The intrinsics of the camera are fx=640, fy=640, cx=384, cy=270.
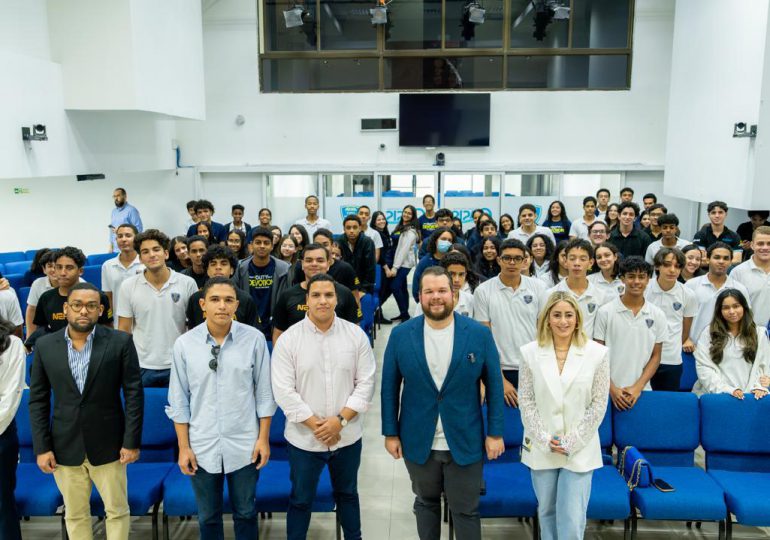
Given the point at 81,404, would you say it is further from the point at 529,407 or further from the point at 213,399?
the point at 529,407

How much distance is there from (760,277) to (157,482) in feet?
15.1

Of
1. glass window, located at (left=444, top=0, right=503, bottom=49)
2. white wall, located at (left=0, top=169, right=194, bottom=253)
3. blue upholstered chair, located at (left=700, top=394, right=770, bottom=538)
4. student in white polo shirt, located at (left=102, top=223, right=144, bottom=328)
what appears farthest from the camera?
glass window, located at (left=444, top=0, right=503, bottom=49)

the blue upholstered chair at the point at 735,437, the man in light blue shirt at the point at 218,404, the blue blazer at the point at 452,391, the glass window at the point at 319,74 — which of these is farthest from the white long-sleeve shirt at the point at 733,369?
the glass window at the point at 319,74

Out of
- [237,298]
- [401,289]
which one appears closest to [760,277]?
[237,298]

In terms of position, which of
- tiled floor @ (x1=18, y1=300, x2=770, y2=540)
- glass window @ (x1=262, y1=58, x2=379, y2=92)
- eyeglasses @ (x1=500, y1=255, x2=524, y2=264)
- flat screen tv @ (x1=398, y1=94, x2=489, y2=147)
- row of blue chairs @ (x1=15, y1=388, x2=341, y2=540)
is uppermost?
glass window @ (x1=262, y1=58, x2=379, y2=92)

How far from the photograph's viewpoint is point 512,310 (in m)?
4.25

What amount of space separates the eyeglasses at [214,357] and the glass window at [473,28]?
10.2 meters

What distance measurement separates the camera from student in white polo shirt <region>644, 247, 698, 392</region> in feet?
14.1

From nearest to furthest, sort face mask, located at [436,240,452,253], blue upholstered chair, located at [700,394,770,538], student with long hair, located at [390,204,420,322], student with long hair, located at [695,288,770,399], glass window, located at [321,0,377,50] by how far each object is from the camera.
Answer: blue upholstered chair, located at [700,394,770,538]
student with long hair, located at [695,288,770,399]
face mask, located at [436,240,452,253]
student with long hair, located at [390,204,420,322]
glass window, located at [321,0,377,50]

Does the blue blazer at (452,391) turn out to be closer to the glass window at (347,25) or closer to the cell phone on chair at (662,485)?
the cell phone on chair at (662,485)

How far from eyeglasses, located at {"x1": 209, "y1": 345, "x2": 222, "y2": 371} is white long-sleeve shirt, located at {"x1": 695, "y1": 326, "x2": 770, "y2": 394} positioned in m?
2.88

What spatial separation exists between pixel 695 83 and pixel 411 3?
17.4ft

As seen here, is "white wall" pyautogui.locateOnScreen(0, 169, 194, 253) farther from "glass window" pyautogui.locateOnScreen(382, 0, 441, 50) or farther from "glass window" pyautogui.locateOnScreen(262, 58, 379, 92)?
"glass window" pyautogui.locateOnScreen(382, 0, 441, 50)

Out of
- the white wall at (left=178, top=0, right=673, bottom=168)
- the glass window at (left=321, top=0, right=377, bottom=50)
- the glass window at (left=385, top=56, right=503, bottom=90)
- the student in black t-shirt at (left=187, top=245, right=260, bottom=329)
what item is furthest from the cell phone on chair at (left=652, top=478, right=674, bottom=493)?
the glass window at (left=321, top=0, right=377, bottom=50)
